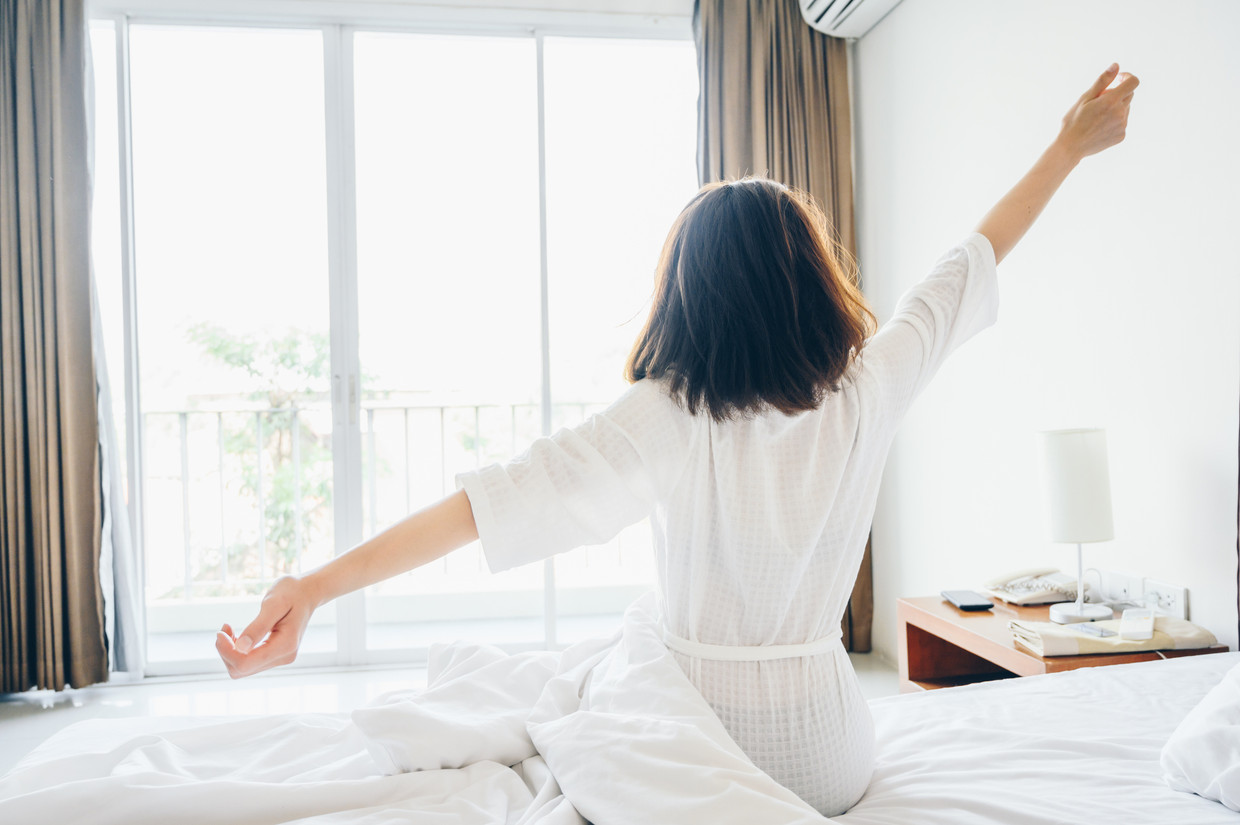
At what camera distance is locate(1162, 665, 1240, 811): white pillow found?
954 mm

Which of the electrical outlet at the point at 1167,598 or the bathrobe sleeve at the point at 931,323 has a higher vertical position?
the bathrobe sleeve at the point at 931,323

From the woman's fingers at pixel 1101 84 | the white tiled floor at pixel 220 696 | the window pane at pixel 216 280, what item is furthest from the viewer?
the window pane at pixel 216 280

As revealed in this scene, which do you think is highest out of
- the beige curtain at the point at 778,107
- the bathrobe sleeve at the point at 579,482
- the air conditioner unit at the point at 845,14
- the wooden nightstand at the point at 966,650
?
the air conditioner unit at the point at 845,14

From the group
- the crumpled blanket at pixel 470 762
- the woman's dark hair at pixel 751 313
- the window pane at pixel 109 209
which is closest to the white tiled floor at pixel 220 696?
the window pane at pixel 109 209

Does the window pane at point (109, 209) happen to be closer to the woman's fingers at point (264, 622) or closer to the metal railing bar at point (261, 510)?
the metal railing bar at point (261, 510)

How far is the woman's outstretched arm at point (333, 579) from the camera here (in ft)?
2.50

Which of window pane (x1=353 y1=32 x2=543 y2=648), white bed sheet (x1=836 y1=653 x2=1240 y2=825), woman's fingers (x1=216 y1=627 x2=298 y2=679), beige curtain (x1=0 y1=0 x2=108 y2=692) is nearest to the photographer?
woman's fingers (x1=216 y1=627 x2=298 y2=679)

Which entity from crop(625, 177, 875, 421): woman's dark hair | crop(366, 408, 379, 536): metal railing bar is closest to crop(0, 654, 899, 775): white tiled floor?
crop(366, 408, 379, 536): metal railing bar

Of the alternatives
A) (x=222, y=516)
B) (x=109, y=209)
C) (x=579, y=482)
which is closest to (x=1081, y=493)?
(x=579, y=482)

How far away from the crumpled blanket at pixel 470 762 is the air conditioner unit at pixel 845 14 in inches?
105

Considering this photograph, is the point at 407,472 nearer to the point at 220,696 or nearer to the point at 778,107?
the point at 220,696

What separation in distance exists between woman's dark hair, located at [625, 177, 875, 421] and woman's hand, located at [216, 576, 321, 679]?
455mm

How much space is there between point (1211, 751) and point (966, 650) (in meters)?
1.20

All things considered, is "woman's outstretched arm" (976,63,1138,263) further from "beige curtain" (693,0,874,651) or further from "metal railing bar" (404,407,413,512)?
"metal railing bar" (404,407,413,512)
